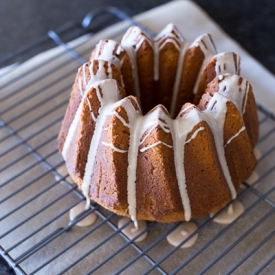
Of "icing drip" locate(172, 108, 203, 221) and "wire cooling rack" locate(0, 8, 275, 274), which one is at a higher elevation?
"icing drip" locate(172, 108, 203, 221)

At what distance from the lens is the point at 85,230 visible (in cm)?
115

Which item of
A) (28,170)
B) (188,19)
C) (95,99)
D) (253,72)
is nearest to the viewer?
(95,99)

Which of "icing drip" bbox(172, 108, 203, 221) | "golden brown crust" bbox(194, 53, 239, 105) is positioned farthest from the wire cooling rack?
"golden brown crust" bbox(194, 53, 239, 105)

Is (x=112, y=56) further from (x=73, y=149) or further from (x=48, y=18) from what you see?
(x=48, y=18)

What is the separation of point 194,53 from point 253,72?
43 centimetres

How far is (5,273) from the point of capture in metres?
1.09

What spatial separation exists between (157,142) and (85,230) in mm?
323

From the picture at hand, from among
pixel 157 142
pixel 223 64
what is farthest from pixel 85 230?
pixel 223 64

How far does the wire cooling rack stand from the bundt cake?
0.08m

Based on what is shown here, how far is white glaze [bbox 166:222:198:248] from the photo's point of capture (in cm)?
112

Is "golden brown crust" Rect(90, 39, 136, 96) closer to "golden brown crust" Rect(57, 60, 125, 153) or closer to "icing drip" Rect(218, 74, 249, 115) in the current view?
"golden brown crust" Rect(57, 60, 125, 153)

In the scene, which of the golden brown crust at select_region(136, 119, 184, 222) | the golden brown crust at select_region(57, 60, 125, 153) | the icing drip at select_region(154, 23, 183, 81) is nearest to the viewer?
the golden brown crust at select_region(136, 119, 184, 222)

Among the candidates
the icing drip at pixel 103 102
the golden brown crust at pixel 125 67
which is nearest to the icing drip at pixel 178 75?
the golden brown crust at pixel 125 67

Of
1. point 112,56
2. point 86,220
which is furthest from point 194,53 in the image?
point 86,220
